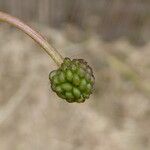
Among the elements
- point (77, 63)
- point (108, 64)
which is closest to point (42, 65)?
point (108, 64)

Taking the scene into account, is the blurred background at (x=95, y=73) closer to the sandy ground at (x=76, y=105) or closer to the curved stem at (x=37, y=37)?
the sandy ground at (x=76, y=105)

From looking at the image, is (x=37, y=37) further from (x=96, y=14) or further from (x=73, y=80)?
(x=96, y=14)

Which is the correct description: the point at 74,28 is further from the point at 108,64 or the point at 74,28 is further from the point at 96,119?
the point at 96,119

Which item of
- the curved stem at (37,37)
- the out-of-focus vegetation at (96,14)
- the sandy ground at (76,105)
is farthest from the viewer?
the out-of-focus vegetation at (96,14)

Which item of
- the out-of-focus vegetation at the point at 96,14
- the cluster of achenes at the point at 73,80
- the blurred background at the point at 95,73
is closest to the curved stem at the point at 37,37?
the cluster of achenes at the point at 73,80

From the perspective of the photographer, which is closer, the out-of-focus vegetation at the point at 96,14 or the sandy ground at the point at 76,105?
the sandy ground at the point at 76,105

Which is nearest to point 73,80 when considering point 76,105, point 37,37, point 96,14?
point 37,37
